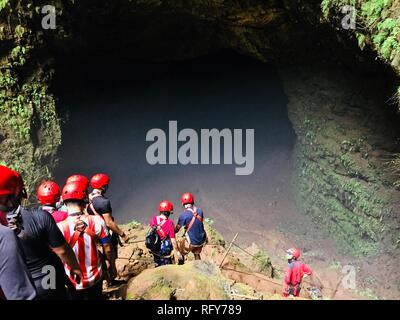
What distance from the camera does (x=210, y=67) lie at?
17.2 metres

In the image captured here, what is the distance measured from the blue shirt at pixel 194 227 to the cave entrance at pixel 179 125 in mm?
7193

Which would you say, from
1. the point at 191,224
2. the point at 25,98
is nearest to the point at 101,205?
the point at 191,224

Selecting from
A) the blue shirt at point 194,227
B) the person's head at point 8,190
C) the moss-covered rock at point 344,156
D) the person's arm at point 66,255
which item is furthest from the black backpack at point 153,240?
the moss-covered rock at point 344,156

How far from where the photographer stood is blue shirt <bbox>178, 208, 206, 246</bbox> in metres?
6.54

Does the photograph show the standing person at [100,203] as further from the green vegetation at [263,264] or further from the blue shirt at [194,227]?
the green vegetation at [263,264]

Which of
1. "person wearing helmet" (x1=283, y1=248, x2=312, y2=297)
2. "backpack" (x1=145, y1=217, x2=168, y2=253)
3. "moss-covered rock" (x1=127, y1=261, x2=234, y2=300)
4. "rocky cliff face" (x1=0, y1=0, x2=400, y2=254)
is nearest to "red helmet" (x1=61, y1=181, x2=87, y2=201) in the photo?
"moss-covered rock" (x1=127, y1=261, x2=234, y2=300)

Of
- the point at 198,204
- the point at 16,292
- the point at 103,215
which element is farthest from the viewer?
the point at 198,204

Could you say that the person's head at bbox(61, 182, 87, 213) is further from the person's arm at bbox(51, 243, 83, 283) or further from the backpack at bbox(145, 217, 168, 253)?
the backpack at bbox(145, 217, 168, 253)

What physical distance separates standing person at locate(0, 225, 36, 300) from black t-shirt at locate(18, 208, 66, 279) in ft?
2.26

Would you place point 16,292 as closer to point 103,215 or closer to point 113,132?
point 103,215

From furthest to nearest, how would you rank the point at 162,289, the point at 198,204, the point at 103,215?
the point at 198,204 → the point at 103,215 → the point at 162,289

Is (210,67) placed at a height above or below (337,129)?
above

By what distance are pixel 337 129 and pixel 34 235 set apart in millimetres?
10032

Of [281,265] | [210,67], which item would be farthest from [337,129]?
[210,67]
